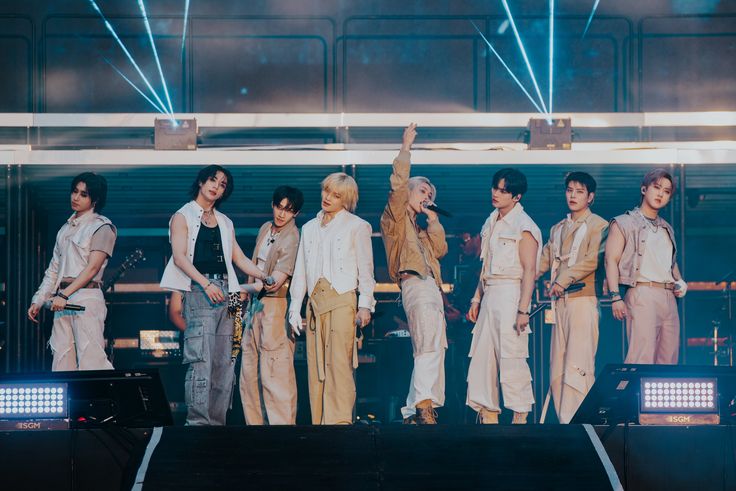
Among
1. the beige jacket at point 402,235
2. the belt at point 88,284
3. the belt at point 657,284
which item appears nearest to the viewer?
the beige jacket at point 402,235

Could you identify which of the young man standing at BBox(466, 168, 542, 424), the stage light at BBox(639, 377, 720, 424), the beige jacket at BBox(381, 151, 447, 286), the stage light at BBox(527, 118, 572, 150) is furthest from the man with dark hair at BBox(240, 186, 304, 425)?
the stage light at BBox(527, 118, 572, 150)

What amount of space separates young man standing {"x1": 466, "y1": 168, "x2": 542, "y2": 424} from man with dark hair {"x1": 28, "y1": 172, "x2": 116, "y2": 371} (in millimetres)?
2125

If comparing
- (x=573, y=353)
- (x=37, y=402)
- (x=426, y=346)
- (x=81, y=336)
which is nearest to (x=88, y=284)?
(x=81, y=336)

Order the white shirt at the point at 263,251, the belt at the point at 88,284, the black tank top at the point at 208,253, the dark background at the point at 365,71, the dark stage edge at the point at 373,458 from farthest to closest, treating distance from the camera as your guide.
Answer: the dark background at the point at 365,71
the white shirt at the point at 263,251
the belt at the point at 88,284
the black tank top at the point at 208,253
the dark stage edge at the point at 373,458

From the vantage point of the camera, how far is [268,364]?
6598 mm

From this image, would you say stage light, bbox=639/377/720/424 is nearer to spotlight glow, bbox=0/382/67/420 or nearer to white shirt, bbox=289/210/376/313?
white shirt, bbox=289/210/376/313

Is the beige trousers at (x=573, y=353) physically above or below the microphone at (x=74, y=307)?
below

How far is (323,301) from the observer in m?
6.36

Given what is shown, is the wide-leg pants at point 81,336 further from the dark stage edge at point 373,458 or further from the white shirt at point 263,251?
the dark stage edge at point 373,458

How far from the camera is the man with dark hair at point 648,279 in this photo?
663cm

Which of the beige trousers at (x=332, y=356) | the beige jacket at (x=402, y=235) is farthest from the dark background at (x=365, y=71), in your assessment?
the beige trousers at (x=332, y=356)

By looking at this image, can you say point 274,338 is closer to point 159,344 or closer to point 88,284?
point 88,284

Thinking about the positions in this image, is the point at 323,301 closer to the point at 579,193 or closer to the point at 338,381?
the point at 338,381

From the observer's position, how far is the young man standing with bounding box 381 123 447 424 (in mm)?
6422
